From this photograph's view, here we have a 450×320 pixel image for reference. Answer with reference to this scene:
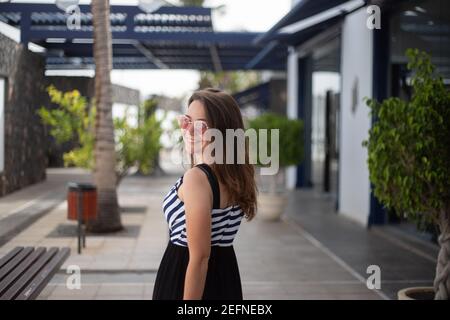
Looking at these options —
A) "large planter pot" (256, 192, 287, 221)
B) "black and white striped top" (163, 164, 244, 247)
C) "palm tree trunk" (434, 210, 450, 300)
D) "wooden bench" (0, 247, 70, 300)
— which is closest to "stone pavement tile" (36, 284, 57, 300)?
"wooden bench" (0, 247, 70, 300)

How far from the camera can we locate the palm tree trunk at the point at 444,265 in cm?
488

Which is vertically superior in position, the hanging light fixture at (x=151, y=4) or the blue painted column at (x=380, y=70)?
the hanging light fixture at (x=151, y=4)

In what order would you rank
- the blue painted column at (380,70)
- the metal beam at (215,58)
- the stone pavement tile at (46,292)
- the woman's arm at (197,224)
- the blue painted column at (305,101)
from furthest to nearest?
the metal beam at (215,58), the blue painted column at (305,101), the blue painted column at (380,70), the stone pavement tile at (46,292), the woman's arm at (197,224)

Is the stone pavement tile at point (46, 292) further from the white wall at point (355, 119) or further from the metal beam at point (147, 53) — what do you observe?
the metal beam at point (147, 53)

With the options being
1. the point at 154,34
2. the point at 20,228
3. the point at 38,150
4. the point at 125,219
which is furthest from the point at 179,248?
the point at 154,34

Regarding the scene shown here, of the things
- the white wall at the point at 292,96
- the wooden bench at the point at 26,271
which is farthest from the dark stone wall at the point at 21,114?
the white wall at the point at 292,96

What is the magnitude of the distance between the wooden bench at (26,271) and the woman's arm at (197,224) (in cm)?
159

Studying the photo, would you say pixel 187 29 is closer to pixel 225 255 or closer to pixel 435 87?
pixel 435 87

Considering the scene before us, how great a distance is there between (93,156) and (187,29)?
18.0 feet

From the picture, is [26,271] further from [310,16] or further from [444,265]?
[310,16]

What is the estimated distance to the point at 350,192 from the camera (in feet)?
38.5

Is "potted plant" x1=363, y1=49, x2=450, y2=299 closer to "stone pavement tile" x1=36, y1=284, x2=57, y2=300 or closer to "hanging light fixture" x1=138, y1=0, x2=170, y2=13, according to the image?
"stone pavement tile" x1=36, y1=284, x2=57, y2=300

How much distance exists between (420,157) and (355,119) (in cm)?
652

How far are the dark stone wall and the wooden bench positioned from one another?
0.54m
